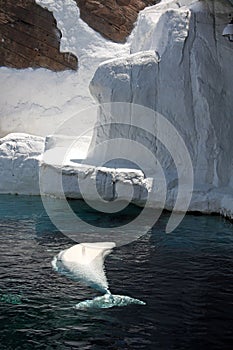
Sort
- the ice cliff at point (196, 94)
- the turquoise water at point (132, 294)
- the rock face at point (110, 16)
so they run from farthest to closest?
the rock face at point (110, 16) → the ice cliff at point (196, 94) → the turquoise water at point (132, 294)

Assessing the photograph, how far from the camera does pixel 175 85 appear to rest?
1462 centimetres

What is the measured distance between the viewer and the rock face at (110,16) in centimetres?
2352

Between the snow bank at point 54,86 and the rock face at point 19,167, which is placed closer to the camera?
the rock face at point 19,167

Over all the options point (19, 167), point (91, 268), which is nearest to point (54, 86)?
point (19, 167)

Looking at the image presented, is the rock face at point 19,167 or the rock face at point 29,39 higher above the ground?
the rock face at point 29,39

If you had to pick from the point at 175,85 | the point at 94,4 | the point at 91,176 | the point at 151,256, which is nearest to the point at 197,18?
the point at 175,85

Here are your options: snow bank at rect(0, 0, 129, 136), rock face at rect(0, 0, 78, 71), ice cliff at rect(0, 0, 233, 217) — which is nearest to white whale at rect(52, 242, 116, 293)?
ice cliff at rect(0, 0, 233, 217)

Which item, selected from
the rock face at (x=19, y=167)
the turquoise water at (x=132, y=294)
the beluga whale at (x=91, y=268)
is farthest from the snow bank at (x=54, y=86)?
the beluga whale at (x=91, y=268)

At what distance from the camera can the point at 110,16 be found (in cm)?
2361

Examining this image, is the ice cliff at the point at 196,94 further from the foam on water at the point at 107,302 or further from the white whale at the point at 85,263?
the foam on water at the point at 107,302

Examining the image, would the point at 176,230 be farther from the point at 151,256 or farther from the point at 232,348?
the point at 232,348

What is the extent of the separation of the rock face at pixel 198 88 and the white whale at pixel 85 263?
4333 millimetres

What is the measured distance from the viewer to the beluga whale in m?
7.69

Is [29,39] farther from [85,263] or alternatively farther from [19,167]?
[85,263]
